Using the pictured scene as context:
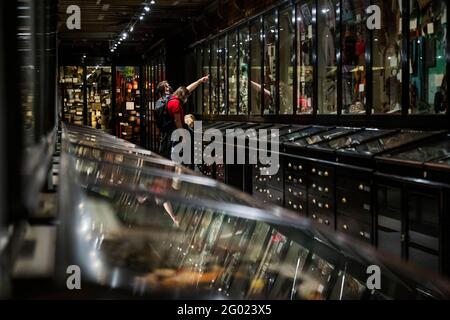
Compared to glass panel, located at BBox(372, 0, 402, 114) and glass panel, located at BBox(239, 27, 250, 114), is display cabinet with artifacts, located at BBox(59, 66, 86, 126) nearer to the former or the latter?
glass panel, located at BBox(239, 27, 250, 114)

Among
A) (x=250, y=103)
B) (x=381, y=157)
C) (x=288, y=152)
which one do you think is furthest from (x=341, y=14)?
(x=250, y=103)

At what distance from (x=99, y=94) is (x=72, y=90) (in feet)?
3.05

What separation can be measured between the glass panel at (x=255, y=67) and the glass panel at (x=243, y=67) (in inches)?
8.1

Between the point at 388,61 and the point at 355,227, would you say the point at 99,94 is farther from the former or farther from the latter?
the point at 355,227

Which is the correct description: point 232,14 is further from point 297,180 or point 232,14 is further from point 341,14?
point 297,180

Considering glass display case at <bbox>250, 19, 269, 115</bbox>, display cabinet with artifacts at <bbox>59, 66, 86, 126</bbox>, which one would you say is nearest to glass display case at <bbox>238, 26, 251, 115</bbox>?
glass display case at <bbox>250, 19, 269, 115</bbox>

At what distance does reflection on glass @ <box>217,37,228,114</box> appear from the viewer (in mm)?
12969

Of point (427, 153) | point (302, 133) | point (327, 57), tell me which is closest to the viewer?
point (427, 153)

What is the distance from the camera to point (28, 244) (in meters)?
1.12

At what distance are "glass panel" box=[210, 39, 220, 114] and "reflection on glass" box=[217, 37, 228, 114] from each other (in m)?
0.19

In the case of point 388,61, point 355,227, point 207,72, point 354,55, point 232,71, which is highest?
point 207,72

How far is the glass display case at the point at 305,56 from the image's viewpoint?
843cm

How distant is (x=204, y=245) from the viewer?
7.55 ft

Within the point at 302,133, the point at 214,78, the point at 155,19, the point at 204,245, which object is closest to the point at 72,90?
the point at 155,19
